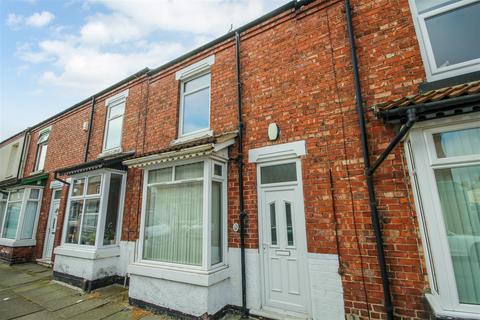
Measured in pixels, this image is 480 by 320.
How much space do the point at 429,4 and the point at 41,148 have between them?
644 inches

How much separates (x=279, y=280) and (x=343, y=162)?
103 inches

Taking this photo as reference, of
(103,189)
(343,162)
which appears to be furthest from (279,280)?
(103,189)

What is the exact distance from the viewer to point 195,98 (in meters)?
7.08

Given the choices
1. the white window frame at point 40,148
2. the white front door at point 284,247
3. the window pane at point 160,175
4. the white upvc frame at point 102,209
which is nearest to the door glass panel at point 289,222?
the white front door at point 284,247

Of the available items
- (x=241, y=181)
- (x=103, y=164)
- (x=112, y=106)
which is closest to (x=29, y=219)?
(x=112, y=106)

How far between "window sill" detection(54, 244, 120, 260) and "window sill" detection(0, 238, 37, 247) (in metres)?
4.11

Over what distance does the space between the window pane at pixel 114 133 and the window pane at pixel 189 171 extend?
4205mm

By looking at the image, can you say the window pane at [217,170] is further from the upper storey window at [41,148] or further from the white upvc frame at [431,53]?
the upper storey window at [41,148]

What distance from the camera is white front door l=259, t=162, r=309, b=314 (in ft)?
14.4

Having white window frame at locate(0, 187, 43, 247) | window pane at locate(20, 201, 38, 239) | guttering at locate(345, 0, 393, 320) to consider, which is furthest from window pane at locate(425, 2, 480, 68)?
window pane at locate(20, 201, 38, 239)

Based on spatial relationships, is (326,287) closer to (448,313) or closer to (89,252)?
(448,313)

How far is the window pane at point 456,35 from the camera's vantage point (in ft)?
12.6

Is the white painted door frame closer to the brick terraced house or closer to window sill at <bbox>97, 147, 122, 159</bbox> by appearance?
the brick terraced house

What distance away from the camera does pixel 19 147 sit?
13.0m
